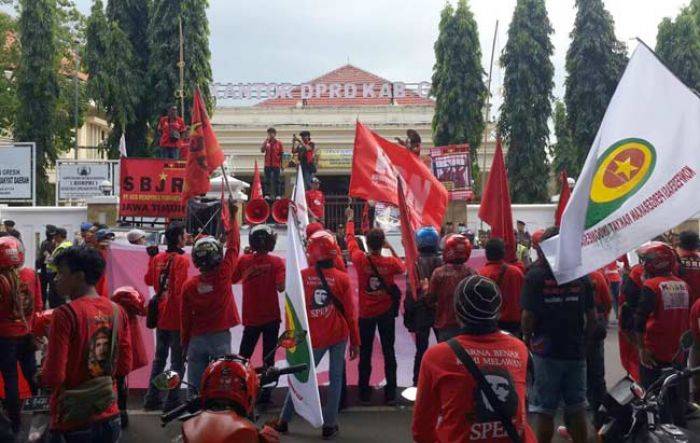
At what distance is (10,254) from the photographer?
270 inches

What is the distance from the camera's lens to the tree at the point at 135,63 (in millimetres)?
32031

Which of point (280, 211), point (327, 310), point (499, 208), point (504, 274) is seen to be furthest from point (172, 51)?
point (504, 274)

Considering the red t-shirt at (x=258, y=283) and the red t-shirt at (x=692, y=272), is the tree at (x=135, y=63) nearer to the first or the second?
the red t-shirt at (x=258, y=283)

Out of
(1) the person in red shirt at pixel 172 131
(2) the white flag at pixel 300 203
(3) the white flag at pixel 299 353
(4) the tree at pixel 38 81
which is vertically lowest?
(3) the white flag at pixel 299 353

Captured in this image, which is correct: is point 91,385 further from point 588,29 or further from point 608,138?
point 588,29

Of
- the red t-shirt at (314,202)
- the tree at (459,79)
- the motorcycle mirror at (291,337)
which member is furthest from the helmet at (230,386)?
the tree at (459,79)

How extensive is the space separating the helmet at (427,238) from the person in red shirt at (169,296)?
2204 mm

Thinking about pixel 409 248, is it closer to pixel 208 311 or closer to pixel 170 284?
pixel 208 311

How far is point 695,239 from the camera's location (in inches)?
308

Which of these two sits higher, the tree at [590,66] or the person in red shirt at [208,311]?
the tree at [590,66]

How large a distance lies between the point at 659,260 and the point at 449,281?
176cm

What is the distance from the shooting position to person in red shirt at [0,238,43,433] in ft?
22.7

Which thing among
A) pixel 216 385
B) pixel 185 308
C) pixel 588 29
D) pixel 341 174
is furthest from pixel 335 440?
pixel 341 174

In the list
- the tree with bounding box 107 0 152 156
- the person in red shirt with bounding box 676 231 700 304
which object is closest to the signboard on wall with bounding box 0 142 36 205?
the tree with bounding box 107 0 152 156
